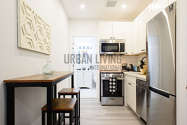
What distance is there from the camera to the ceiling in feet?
11.2

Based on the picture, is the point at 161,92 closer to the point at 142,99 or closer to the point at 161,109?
the point at 161,109

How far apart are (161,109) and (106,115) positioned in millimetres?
1564

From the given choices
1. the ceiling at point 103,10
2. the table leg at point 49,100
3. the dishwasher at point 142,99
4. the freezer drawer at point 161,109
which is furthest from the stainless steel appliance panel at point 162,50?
the ceiling at point 103,10

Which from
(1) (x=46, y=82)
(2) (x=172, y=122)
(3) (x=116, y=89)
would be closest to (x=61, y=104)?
(1) (x=46, y=82)

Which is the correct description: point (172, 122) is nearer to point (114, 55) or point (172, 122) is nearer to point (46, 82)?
point (46, 82)

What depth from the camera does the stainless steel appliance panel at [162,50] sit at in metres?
1.61

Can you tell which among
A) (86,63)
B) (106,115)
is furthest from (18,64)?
(86,63)

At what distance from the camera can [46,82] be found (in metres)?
1.18

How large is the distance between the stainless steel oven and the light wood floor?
19cm

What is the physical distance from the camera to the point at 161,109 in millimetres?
1867

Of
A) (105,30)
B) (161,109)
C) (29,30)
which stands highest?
(105,30)

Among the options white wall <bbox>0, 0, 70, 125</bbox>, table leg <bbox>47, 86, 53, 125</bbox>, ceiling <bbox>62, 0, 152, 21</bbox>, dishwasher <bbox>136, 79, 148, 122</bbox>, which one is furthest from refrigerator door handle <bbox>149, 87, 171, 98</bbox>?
ceiling <bbox>62, 0, 152, 21</bbox>

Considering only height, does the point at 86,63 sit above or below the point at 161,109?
above

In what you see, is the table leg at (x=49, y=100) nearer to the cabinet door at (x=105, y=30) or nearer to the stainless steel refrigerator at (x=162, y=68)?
the stainless steel refrigerator at (x=162, y=68)
